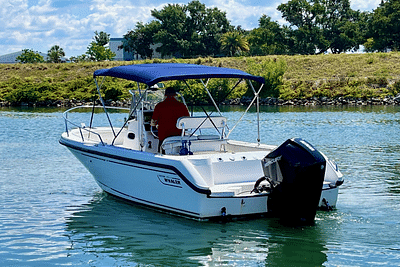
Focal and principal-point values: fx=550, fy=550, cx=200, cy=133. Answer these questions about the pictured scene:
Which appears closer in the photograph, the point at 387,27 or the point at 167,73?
the point at 167,73

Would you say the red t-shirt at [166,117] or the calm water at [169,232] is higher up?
the red t-shirt at [166,117]

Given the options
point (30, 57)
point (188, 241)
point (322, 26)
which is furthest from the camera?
point (30, 57)

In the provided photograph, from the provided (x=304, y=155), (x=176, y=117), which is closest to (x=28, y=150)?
(x=176, y=117)

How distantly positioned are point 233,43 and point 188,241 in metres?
78.0

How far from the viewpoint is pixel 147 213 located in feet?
31.6

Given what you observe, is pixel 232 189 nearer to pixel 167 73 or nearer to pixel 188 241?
A: pixel 188 241

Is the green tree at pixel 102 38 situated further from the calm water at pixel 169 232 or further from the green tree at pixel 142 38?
the calm water at pixel 169 232

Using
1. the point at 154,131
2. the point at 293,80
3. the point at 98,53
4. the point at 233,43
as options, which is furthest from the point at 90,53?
the point at 154,131

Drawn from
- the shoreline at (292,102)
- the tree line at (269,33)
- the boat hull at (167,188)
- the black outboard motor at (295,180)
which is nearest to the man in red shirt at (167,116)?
the boat hull at (167,188)

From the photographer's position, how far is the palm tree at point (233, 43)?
84.2m

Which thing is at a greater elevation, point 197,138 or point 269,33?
point 269,33

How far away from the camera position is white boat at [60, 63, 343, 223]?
317 inches

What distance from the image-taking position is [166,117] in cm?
995

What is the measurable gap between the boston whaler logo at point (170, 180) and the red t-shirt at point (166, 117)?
3.99 feet
